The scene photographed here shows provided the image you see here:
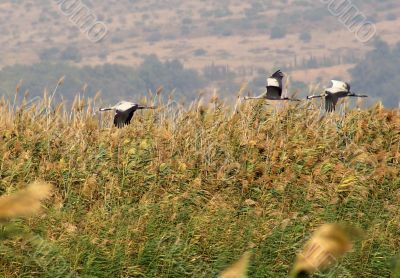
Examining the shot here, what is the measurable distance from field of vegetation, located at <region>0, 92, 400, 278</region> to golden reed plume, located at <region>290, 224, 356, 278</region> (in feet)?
18.2

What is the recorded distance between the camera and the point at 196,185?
8961 mm

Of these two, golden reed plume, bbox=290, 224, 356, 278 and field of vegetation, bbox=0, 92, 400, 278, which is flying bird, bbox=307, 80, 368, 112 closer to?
field of vegetation, bbox=0, 92, 400, 278

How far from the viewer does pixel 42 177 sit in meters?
9.26

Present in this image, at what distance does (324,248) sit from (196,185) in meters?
7.32

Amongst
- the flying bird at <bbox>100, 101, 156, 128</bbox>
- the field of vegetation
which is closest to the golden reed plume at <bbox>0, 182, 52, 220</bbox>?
the field of vegetation

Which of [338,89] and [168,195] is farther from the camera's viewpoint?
[338,89]

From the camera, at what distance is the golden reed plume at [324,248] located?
5.27ft

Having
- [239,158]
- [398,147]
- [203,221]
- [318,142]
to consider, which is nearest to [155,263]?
[203,221]

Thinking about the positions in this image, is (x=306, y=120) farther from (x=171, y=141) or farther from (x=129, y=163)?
(x=129, y=163)

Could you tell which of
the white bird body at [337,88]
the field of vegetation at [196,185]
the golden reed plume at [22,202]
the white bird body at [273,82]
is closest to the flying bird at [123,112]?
the field of vegetation at [196,185]

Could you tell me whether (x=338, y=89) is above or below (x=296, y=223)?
above

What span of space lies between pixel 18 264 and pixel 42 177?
1946 millimetres

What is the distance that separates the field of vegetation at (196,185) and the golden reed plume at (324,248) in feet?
18.2

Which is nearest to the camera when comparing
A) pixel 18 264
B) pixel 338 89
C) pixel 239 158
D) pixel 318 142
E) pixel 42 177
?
pixel 18 264
